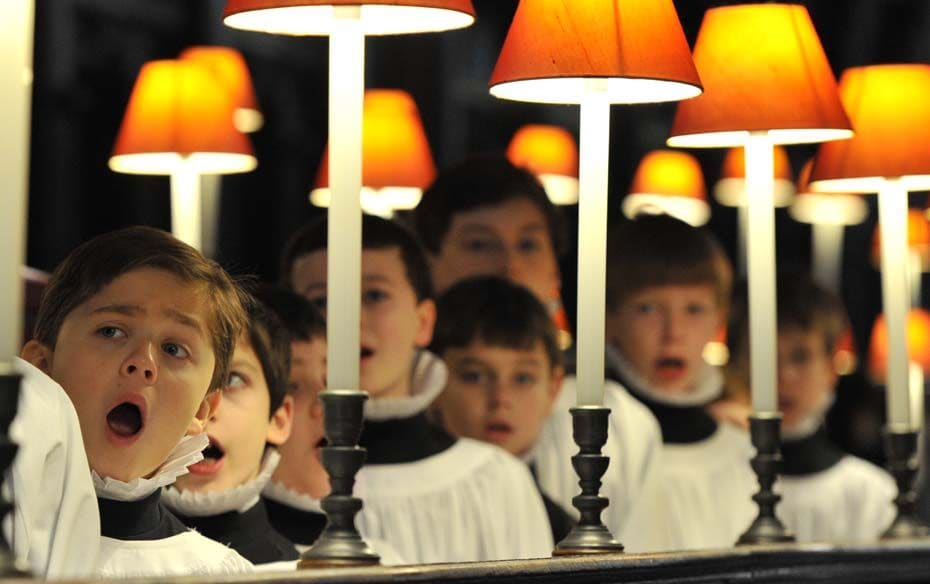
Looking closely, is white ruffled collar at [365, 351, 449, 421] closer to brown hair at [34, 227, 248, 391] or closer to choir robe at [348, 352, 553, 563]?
choir robe at [348, 352, 553, 563]

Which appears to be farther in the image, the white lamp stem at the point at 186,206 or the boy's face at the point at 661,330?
the boy's face at the point at 661,330

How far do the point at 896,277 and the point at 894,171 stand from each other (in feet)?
0.73

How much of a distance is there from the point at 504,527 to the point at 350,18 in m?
1.49

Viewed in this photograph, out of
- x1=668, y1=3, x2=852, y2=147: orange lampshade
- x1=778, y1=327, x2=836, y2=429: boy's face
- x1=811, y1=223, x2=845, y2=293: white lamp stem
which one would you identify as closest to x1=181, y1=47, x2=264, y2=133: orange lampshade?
x1=778, y1=327, x2=836, y2=429: boy's face

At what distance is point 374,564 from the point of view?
8.60 ft

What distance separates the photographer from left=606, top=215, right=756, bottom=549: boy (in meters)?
4.88

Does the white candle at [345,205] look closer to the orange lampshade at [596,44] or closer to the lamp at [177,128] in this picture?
the orange lampshade at [596,44]

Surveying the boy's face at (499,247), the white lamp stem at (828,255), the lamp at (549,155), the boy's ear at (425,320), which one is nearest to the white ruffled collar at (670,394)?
the boy's face at (499,247)

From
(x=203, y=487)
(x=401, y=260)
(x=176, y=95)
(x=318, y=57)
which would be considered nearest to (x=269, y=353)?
(x=203, y=487)

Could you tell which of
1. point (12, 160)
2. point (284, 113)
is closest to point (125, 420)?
point (12, 160)

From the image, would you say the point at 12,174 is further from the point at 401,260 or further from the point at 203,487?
the point at 401,260

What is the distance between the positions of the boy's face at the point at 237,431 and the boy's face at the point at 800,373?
279cm

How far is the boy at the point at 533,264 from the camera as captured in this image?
4.57 metres

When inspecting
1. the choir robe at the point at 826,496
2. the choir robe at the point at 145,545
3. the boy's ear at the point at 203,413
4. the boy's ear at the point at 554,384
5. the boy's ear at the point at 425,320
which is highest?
the boy's ear at the point at 425,320
